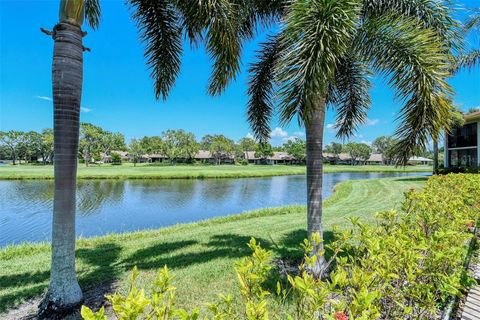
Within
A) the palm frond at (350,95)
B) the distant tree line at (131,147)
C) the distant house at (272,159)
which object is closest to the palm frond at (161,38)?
the palm frond at (350,95)

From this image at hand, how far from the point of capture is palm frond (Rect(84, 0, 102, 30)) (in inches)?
205

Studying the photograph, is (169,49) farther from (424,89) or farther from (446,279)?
(446,279)

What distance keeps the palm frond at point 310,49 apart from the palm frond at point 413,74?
2.57ft

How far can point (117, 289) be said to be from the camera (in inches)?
164

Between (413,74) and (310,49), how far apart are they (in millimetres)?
1418

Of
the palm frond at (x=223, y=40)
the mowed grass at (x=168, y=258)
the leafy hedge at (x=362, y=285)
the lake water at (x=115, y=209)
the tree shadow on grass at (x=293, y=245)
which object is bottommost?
the lake water at (x=115, y=209)

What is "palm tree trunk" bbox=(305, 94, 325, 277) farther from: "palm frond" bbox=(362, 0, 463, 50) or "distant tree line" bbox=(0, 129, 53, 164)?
"distant tree line" bbox=(0, 129, 53, 164)

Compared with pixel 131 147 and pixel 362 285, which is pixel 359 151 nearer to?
pixel 131 147

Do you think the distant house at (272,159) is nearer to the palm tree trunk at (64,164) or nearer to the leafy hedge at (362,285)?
the palm tree trunk at (64,164)

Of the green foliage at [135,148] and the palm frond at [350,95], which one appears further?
the green foliage at [135,148]

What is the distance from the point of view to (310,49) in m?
3.14

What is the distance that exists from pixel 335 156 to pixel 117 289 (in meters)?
100

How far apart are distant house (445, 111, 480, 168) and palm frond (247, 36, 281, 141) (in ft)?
80.6

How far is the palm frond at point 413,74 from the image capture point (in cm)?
340
